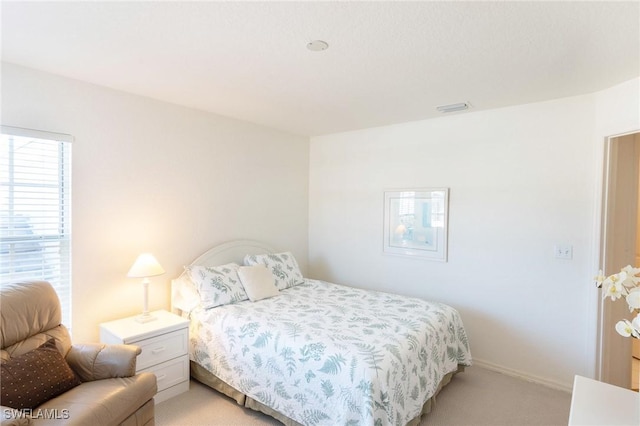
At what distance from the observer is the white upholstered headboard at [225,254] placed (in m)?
3.13

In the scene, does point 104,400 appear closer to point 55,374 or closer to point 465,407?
point 55,374

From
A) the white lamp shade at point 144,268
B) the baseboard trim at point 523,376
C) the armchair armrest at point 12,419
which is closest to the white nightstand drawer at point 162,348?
the white lamp shade at point 144,268

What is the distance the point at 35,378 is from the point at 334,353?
5.23ft

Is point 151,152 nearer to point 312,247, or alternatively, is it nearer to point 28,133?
point 28,133

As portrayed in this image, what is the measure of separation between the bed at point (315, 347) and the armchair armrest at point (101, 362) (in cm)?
71

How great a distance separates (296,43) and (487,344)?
314 centimetres

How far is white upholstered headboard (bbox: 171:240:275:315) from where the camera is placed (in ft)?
10.3

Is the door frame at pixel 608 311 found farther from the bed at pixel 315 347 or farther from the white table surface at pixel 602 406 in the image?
the white table surface at pixel 602 406

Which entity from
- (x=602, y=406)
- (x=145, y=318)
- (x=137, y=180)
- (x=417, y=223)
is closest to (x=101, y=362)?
(x=145, y=318)

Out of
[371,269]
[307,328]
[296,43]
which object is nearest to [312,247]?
[371,269]

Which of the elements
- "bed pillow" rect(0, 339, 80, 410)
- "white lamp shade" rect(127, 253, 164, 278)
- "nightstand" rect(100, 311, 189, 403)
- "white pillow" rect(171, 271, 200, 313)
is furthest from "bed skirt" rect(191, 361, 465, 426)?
"bed pillow" rect(0, 339, 80, 410)

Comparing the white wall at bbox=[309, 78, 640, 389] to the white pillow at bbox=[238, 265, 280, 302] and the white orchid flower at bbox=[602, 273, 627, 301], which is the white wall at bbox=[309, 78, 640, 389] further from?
the white orchid flower at bbox=[602, 273, 627, 301]

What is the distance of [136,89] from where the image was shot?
281 cm

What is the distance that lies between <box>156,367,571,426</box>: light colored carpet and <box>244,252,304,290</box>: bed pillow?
3.93ft
